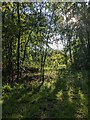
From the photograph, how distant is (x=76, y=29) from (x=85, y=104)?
16328mm

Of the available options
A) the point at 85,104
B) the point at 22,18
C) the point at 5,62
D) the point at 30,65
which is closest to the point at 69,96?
the point at 85,104

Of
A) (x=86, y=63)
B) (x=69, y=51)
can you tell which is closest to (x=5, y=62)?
(x=86, y=63)

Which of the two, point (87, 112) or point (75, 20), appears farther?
point (75, 20)

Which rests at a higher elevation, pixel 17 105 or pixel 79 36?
pixel 79 36

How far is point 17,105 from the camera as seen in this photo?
8.51 m

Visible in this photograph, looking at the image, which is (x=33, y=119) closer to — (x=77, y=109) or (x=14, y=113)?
(x=14, y=113)

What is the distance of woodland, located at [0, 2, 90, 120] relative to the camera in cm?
812

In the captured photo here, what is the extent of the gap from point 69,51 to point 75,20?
4648mm

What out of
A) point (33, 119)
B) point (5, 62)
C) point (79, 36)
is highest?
point (79, 36)

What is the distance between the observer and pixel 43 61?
1878cm

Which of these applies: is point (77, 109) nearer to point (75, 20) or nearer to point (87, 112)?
point (87, 112)

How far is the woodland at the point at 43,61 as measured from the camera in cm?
812

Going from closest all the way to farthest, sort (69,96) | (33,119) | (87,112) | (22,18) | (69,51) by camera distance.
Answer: (33,119), (87,112), (69,96), (22,18), (69,51)

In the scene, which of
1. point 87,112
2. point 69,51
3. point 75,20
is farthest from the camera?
point 69,51
